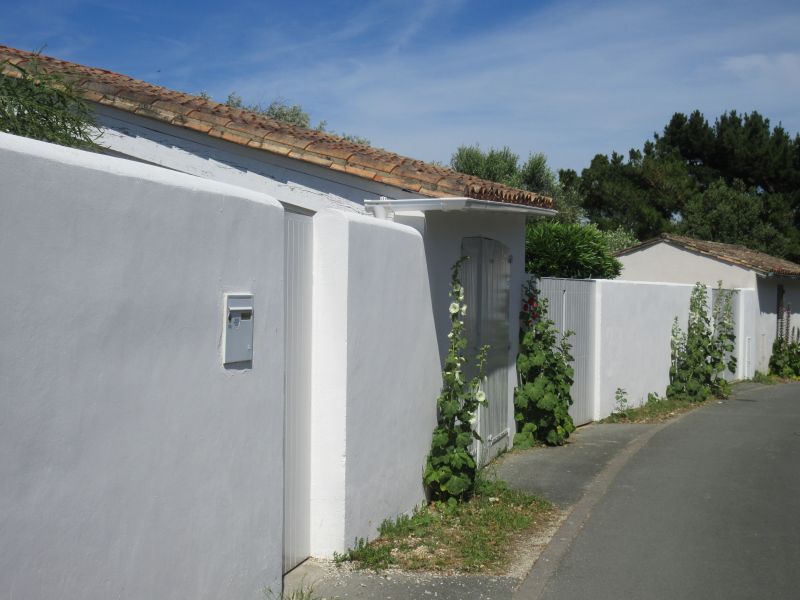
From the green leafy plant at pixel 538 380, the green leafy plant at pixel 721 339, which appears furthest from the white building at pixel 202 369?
the green leafy plant at pixel 721 339

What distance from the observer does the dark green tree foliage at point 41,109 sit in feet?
14.9

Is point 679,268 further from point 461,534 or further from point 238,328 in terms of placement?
point 238,328

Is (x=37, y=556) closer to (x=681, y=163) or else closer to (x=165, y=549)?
(x=165, y=549)

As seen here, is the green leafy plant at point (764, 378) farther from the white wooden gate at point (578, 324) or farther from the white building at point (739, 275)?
the white wooden gate at point (578, 324)

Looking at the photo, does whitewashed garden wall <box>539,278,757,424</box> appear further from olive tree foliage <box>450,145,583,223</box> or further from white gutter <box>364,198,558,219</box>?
olive tree foliage <box>450,145,583,223</box>

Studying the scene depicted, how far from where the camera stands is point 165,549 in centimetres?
371

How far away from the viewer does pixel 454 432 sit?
7219mm

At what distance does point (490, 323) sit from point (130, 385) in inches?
229

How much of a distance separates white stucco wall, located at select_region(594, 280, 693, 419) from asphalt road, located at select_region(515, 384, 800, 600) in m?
1.87

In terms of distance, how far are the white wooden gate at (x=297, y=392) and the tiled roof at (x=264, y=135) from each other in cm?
235

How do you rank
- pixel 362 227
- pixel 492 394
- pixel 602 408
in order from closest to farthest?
pixel 362 227 < pixel 492 394 < pixel 602 408

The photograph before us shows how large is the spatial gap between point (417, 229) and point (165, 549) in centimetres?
405

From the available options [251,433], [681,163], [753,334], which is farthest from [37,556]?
[681,163]

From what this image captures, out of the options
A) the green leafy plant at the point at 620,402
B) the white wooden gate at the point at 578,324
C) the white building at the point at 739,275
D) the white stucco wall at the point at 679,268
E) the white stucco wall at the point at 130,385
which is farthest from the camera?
the white stucco wall at the point at 679,268
